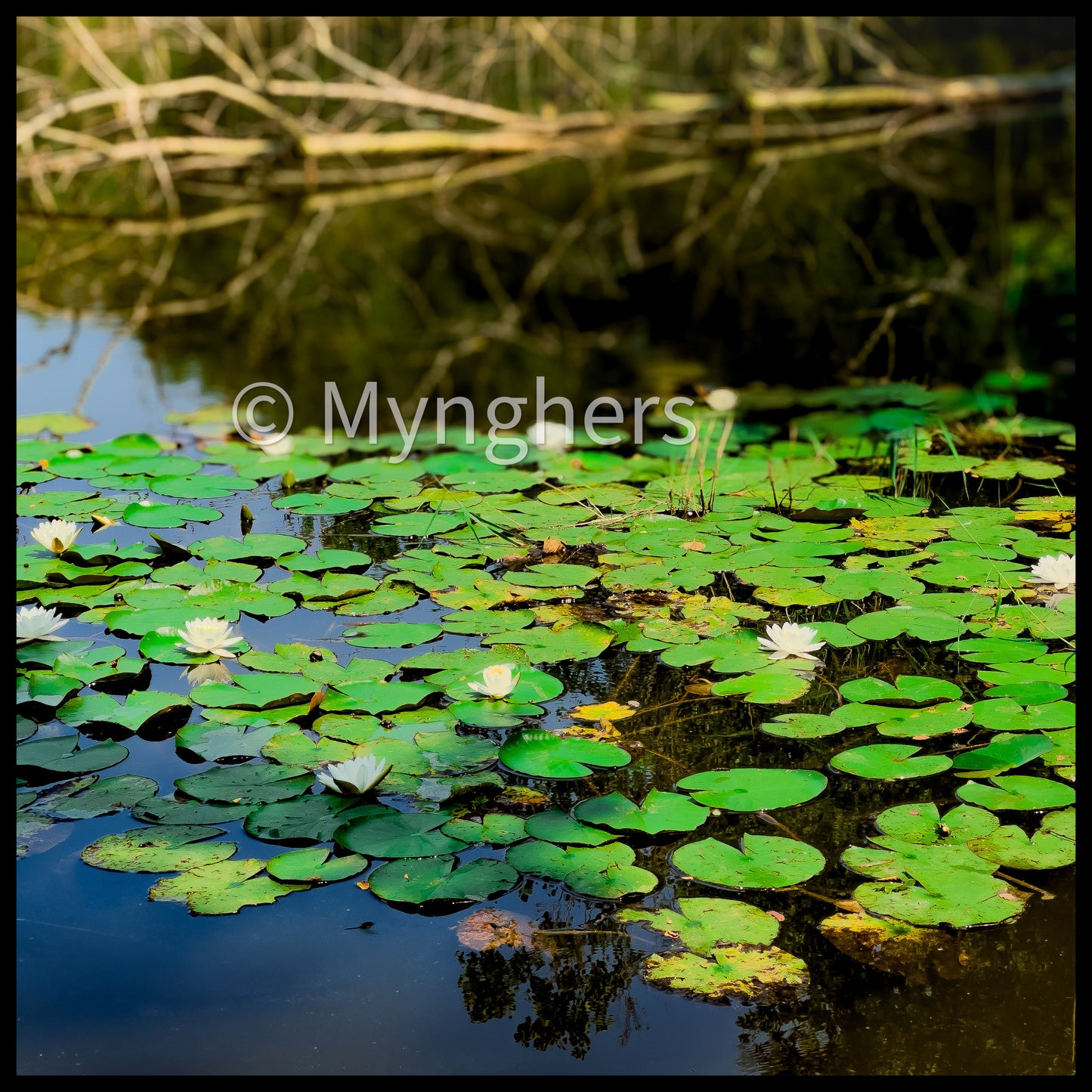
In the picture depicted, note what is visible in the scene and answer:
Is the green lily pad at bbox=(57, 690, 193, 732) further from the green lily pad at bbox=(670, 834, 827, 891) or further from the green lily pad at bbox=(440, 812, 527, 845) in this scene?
the green lily pad at bbox=(670, 834, 827, 891)

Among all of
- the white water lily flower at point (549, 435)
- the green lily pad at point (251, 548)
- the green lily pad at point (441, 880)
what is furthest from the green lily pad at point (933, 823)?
the white water lily flower at point (549, 435)

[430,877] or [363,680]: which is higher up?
[363,680]

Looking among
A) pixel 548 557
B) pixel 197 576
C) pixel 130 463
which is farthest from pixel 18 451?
pixel 548 557

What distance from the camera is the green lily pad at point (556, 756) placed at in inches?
57.2

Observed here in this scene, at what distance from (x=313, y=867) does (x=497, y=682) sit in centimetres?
39

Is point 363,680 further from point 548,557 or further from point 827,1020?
point 827,1020

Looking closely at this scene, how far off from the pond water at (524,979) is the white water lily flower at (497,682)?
18 cm

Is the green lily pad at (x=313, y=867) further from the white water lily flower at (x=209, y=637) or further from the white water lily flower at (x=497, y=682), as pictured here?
the white water lily flower at (x=209, y=637)

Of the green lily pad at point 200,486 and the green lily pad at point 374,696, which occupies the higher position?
the green lily pad at point 200,486

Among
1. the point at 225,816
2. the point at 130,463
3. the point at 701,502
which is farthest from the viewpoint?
the point at 130,463

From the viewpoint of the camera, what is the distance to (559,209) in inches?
238

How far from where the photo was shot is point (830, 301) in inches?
169

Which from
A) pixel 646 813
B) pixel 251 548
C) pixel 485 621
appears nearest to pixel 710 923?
pixel 646 813
